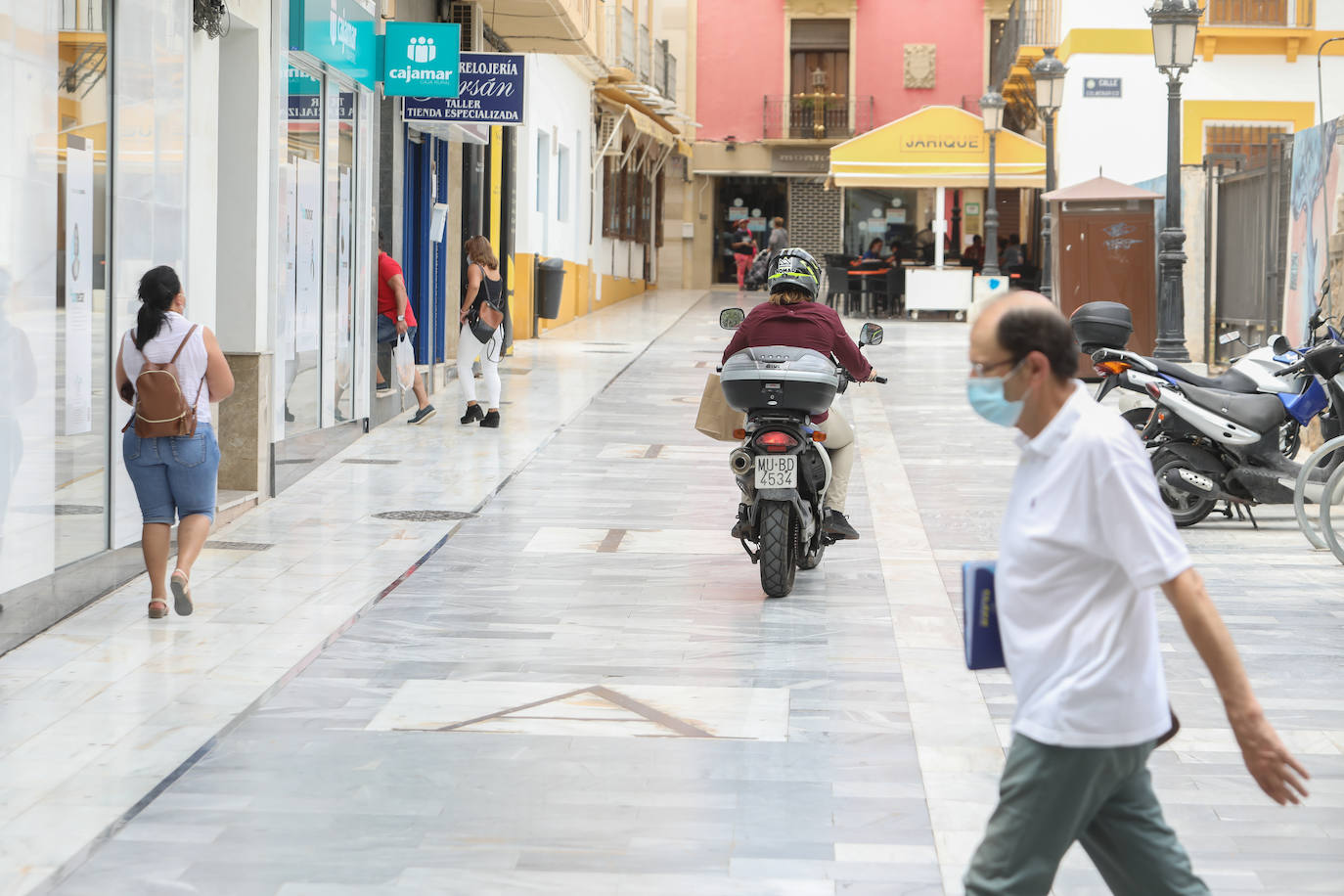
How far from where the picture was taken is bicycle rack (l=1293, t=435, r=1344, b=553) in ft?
27.9

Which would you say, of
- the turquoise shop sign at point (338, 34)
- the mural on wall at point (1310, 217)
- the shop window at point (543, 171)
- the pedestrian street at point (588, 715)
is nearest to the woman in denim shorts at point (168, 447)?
the pedestrian street at point (588, 715)

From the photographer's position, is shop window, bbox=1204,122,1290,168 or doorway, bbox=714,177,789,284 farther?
doorway, bbox=714,177,789,284

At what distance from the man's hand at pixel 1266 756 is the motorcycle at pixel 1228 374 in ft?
23.2

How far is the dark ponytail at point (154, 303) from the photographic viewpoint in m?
7.41

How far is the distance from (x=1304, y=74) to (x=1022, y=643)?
1022 inches

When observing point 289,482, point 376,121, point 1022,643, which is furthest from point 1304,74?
point 1022,643

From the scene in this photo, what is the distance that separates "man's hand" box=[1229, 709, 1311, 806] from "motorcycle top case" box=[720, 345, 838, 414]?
16.1 feet

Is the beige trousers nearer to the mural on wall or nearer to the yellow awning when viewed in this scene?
the mural on wall

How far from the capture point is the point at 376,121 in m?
14.6

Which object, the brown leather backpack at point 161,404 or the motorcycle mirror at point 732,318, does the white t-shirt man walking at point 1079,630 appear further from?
the motorcycle mirror at point 732,318

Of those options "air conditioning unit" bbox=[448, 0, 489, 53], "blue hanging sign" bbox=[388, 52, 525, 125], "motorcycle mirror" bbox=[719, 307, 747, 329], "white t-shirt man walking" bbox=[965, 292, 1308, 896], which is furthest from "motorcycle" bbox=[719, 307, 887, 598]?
"air conditioning unit" bbox=[448, 0, 489, 53]

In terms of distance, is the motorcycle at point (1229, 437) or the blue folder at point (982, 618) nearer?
the blue folder at point (982, 618)

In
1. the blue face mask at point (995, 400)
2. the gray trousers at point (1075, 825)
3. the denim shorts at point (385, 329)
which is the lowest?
the gray trousers at point (1075, 825)

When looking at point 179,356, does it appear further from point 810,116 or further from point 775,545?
point 810,116
